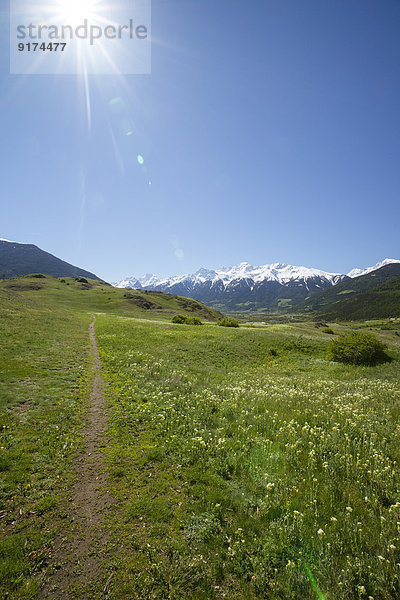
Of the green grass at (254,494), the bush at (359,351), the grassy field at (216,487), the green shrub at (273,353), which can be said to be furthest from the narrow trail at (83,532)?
the bush at (359,351)

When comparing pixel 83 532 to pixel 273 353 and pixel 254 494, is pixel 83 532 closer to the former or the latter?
pixel 254 494

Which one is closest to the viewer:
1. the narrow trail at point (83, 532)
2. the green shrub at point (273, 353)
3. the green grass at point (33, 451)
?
the narrow trail at point (83, 532)

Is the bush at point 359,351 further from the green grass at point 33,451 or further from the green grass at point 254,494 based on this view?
the green grass at point 33,451

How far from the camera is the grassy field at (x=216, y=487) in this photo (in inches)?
213

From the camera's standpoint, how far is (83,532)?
656 cm

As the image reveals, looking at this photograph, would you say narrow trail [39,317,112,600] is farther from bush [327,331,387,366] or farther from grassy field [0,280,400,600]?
bush [327,331,387,366]

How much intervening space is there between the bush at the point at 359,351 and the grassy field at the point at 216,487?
39.0ft

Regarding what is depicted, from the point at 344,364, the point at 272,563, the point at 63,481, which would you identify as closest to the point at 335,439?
the point at 272,563

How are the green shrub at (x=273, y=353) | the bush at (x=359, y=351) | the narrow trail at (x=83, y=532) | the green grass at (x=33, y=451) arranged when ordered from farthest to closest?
the green shrub at (x=273, y=353) < the bush at (x=359, y=351) < the green grass at (x=33, y=451) < the narrow trail at (x=83, y=532)

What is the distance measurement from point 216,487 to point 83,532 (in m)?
4.16

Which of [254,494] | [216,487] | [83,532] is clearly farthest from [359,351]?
[83,532]

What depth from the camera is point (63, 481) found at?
27.6 ft

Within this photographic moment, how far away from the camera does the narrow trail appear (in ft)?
17.4

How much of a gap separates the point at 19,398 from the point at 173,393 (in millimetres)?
9184
